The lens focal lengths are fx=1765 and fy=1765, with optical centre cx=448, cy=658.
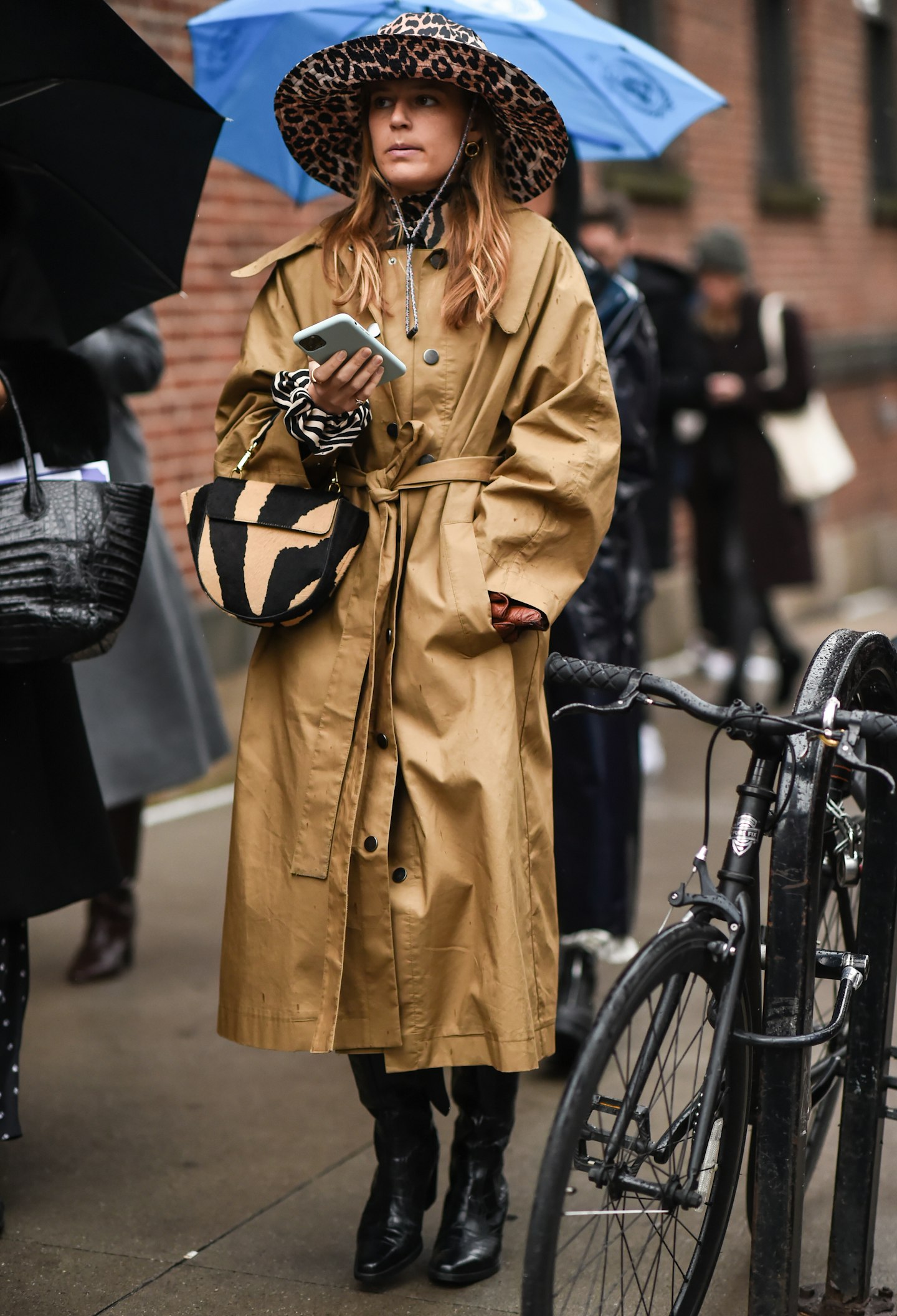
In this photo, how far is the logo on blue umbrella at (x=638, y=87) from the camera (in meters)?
4.18

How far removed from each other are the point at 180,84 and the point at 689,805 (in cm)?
395

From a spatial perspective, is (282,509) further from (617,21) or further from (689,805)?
(617,21)

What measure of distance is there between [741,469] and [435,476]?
5.75m

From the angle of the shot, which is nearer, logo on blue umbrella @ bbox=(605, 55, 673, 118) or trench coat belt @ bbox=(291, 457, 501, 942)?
trench coat belt @ bbox=(291, 457, 501, 942)

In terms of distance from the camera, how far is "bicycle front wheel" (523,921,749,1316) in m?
2.27

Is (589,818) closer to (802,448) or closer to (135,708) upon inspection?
(135,708)

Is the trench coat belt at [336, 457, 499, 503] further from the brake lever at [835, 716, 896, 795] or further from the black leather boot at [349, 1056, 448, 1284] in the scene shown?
the black leather boot at [349, 1056, 448, 1284]

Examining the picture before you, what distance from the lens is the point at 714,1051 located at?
98.4 inches

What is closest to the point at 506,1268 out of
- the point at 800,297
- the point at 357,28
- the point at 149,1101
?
the point at 149,1101

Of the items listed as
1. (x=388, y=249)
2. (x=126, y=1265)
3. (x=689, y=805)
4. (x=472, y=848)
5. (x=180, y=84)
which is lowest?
(x=689, y=805)

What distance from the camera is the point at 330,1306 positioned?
3.01 meters

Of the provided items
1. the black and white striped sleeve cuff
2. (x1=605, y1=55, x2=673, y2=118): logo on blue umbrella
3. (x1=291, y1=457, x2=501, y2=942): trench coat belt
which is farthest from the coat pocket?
(x1=605, y1=55, x2=673, y2=118): logo on blue umbrella

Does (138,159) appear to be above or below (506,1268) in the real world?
above

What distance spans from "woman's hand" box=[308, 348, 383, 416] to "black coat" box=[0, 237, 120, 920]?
2.40ft
